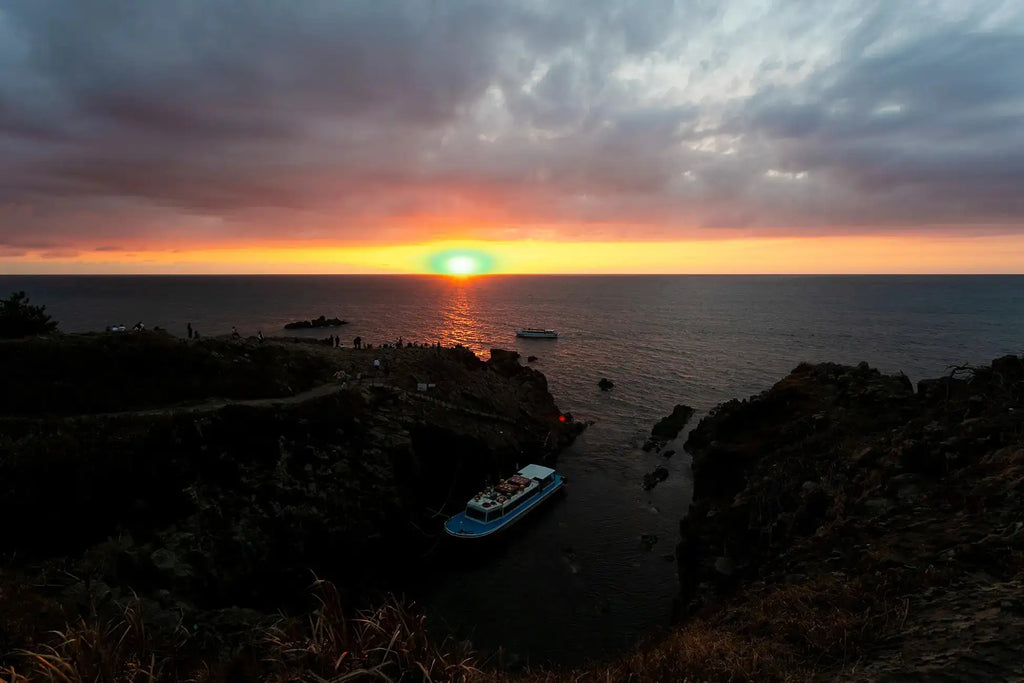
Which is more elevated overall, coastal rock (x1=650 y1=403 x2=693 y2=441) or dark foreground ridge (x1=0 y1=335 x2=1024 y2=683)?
dark foreground ridge (x1=0 y1=335 x2=1024 y2=683)

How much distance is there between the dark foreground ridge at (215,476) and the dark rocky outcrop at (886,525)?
15.0 meters

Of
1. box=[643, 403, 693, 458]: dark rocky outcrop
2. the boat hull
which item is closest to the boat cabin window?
the boat hull

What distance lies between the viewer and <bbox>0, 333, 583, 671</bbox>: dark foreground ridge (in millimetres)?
22859

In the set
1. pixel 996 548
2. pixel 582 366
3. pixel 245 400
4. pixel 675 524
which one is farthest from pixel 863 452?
pixel 582 366

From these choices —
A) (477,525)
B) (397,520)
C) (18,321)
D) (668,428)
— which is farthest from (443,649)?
(18,321)

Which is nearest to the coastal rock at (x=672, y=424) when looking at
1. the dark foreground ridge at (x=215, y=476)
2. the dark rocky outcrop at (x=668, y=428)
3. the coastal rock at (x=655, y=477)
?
A: the dark rocky outcrop at (x=668, y=428)

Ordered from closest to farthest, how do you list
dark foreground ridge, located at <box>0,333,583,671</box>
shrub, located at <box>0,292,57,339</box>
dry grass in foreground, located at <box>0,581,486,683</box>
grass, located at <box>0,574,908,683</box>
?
dry grass in foreground, located at <box>0,581,486,683</box> < grass, located at <box>0,574,908,683</box> < dark foreground ridge, located at <box>0,333,583,671</box> < shrub, located at <box>0,292,57,339</box>

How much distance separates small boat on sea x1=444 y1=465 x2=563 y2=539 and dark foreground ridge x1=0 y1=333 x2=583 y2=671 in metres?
2.55

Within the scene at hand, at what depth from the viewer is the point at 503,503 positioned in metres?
37.7

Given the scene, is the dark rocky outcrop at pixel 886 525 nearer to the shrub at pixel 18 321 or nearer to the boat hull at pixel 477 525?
the boat hull at pixel 477 525

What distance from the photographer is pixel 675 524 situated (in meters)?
39.4

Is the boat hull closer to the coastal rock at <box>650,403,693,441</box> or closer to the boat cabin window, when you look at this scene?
the boat cabin window

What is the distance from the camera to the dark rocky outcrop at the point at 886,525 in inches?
394

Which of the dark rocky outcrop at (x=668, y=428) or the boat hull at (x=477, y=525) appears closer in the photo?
the boat hull at (x=477, y=525)
